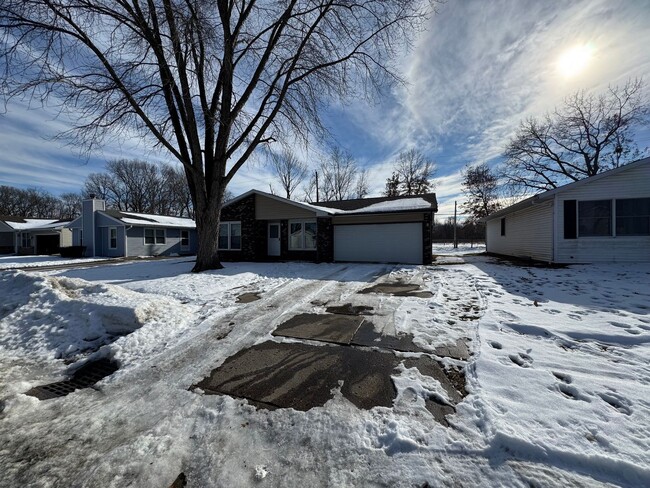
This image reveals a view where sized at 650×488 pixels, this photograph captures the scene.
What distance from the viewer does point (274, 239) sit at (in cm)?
1489

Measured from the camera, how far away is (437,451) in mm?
1951

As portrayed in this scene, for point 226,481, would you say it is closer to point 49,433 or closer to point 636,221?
point 49,433

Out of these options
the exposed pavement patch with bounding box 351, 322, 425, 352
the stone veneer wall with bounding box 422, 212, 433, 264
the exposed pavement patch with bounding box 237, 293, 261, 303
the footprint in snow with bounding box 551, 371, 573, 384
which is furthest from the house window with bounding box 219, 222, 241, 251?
the footprint in snow with bounding box 551, 371, 573, 384

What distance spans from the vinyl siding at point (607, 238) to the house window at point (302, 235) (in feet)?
34.5

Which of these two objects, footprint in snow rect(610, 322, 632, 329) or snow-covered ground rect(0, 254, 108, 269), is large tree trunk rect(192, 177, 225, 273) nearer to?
footprint in snow rect(610, 322, 632, 329)

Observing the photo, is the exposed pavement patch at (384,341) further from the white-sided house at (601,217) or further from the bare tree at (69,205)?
the bare tree at (69,205)

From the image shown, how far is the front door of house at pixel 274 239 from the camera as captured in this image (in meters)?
14.8

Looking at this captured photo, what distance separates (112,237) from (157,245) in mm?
2962

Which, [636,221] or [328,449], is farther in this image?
[636,221]

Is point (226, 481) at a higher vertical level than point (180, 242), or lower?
lower

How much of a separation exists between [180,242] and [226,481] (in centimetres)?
2463

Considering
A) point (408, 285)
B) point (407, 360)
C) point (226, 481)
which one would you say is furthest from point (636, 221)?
point (226, 481)

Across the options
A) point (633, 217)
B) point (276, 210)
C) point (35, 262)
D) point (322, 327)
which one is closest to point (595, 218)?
point (633, 217)

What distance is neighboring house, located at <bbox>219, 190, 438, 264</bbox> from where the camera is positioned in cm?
1277
